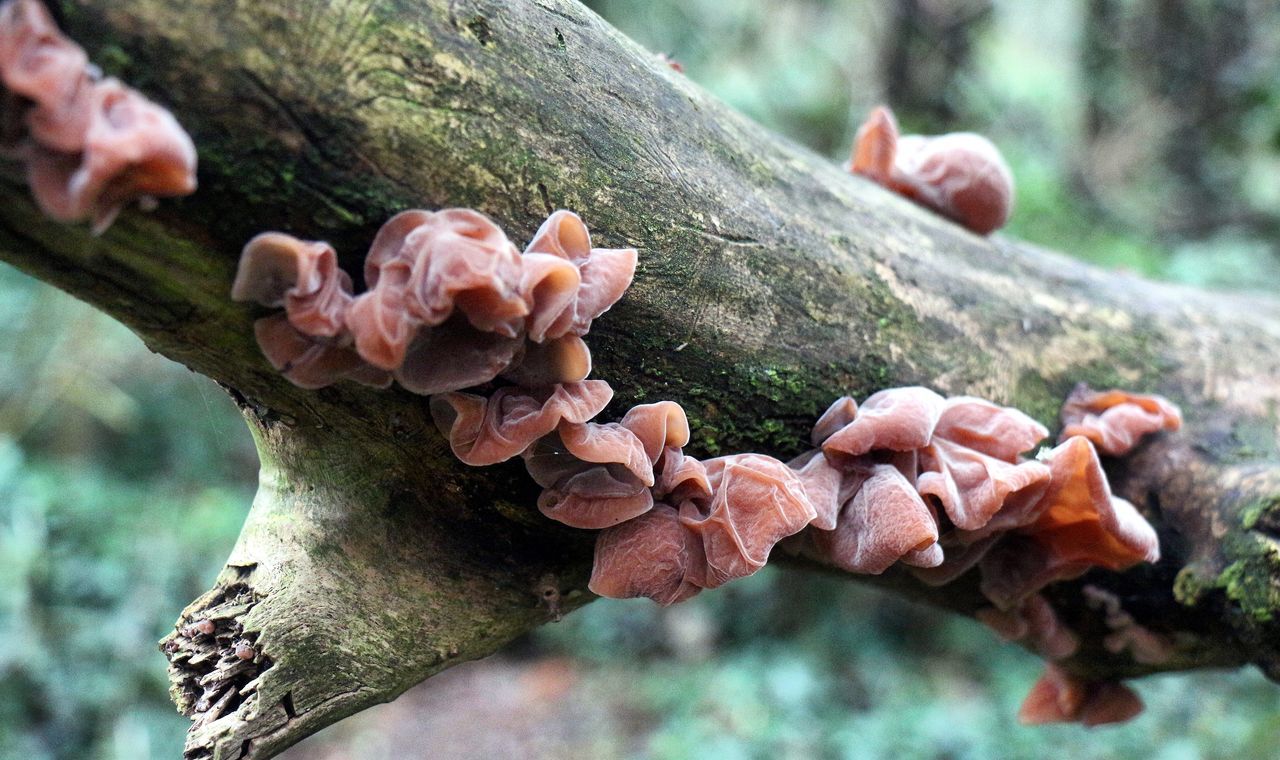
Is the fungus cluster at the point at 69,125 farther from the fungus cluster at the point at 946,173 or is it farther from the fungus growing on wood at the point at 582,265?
the fungus cluster at the point at 946,173

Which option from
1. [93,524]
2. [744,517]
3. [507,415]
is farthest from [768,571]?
[507,415]

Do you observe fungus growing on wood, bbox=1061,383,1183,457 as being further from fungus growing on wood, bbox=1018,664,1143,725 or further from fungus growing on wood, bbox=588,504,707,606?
fungus growing on wood, bbox=588,504,707,606

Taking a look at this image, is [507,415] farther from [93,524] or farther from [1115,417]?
[93,524]

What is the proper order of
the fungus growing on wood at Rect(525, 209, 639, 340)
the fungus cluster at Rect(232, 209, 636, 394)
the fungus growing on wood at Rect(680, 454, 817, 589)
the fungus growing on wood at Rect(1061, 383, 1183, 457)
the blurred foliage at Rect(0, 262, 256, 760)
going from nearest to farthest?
1. the fungus cluster at Rect(232, 209, 636, 394)
2. the fungus growing on wood at Rect(525, 209, 639, 340)
3. the fungus growing on wood at Rect(680, 454, 817, 589)
4. the fungus growing on wood at Rect(1061, 383, 1183, 457)
5. the blurred foliage at Rect(0, 262, 256, 760)

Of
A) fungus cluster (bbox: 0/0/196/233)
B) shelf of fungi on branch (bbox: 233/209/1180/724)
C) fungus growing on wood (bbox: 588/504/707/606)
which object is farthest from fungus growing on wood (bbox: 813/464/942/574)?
fungus cluster (bbox: 0/0/196/233)

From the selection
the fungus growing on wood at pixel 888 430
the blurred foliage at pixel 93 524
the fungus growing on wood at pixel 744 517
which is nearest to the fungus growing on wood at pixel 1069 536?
the fungus growing on wood at pixel 888 430

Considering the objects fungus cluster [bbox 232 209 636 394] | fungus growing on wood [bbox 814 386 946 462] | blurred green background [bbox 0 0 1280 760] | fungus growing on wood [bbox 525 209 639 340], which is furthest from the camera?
blurred green background [bbox 0 0 1280 760]
